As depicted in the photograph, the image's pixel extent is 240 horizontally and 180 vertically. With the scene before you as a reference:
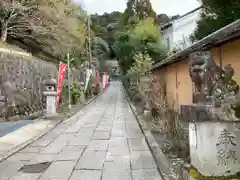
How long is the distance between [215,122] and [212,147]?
34 cm

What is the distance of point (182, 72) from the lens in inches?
432

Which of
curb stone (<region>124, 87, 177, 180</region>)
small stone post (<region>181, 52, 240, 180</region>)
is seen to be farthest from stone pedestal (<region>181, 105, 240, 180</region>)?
curb stone (<region>124, 87, 177, 180</region>)

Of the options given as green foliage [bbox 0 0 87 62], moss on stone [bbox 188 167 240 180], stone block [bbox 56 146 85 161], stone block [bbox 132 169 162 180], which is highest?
green foliage [bbox 0 0 87 62]

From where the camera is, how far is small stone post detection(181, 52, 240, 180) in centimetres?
392

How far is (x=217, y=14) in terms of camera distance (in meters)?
13.2

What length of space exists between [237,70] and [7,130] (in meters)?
7.49

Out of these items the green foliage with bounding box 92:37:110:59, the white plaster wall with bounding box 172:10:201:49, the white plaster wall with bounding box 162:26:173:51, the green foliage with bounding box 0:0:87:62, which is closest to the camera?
the green foliage with bounding box 0:0:87:62

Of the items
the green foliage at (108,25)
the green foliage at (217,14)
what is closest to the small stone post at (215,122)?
the green foliage at (217,14)

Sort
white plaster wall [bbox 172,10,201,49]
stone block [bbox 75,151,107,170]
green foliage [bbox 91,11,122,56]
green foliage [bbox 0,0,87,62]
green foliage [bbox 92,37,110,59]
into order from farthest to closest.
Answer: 1. green foliage [bbox 91,11,122,56]
2. green foliage [bbox 92,37,110,59]
3. white plaster wall [bbox 172,10,201,49]
4. green foliage [bbox 0,0,87,62]
5. stone block [bbox 75,151,107,170]

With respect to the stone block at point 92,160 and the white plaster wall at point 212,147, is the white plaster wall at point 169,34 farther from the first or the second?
the white plaster wall at point 212,147

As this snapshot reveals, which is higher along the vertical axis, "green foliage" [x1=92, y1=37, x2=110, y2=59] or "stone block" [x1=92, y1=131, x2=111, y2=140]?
"green foliage" [x1=92, y1=37, x2=110, y2=59]

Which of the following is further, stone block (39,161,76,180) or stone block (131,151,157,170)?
stone block (131,151,157,170)

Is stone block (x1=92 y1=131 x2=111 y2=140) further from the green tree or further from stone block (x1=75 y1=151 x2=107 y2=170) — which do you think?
the green tree

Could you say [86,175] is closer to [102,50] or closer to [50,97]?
[50,97]
